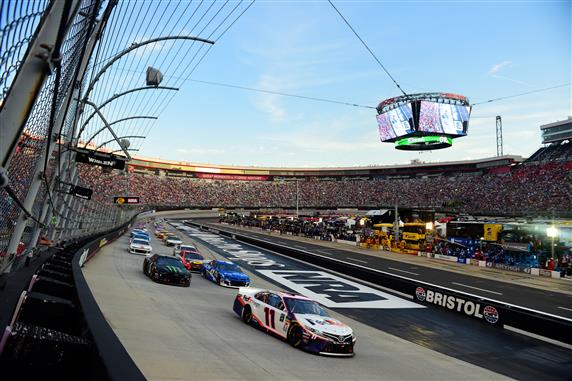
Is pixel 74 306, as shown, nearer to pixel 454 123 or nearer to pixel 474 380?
pixel 474 380

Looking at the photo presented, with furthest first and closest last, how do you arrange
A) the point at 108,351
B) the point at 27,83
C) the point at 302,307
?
the point at 302,307 → the point at 108,351 → the point at 27,83

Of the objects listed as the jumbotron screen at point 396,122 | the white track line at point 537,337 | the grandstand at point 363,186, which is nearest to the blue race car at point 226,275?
the white track line at point 537,337

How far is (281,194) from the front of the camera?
389 feet

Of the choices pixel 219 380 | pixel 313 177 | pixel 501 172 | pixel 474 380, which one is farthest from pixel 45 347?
pixel 313 177

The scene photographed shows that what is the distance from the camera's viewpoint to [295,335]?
10062 millimetres

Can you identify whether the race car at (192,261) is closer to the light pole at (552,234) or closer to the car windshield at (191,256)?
Answer: the car windshield at (191,256)

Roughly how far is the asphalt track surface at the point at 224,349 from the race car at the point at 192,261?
23.5 feet

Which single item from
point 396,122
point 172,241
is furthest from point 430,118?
point 172,241

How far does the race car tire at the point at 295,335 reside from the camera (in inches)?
391

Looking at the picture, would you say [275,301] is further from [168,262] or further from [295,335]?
[168,262]

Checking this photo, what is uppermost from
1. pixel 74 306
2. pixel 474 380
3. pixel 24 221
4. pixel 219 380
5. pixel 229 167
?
pixel 229 167

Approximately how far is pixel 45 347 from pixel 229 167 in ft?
410

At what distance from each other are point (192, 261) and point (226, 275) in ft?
13.9

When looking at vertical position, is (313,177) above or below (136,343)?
above
